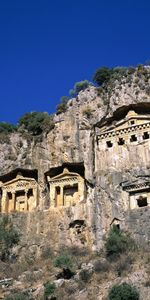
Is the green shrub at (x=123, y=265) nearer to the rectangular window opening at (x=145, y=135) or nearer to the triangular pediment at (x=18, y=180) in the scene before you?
the rectangular window opening at (x=145, y=135)

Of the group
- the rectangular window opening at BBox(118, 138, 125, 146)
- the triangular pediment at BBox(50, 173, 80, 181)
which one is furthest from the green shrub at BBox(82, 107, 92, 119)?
the triangular pediment at BBox(50, 173, 80, 181)

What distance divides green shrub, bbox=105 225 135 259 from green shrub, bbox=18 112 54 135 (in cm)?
1405

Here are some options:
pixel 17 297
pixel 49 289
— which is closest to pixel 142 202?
pixel 49 289

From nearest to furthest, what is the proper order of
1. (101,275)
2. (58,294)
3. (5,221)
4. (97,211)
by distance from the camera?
(58,294)
(101,275)
(97,211)
(5,221)

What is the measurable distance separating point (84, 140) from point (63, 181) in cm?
417

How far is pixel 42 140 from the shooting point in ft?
128

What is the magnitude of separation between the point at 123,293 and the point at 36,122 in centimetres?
2428

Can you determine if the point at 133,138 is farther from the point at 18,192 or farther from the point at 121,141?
the point at 18,192

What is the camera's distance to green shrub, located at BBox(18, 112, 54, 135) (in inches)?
1567

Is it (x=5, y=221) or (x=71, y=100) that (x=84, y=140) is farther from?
(x=5, y=221)

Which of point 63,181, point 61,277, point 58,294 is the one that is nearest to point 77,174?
point 63,181

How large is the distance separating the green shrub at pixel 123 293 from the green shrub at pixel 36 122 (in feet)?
68.0

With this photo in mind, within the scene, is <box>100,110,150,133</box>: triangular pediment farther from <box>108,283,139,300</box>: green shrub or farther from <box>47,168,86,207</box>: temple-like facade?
<box>108,283,139,300</box>: green shrub

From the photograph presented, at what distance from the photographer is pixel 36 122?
41.6 m
